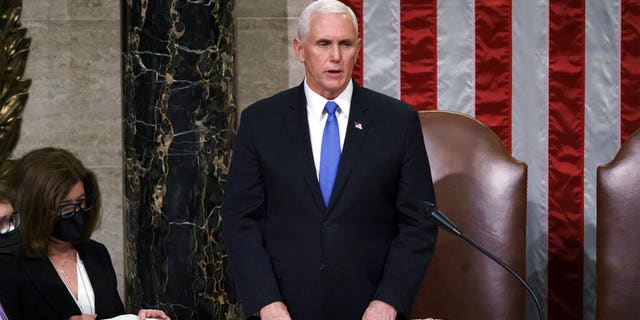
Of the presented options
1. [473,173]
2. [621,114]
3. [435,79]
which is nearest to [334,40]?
[473,173]

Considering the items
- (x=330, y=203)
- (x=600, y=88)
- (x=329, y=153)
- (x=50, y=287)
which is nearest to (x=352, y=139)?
(x=329, y=153)

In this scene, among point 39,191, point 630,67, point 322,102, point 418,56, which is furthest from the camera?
point 418,56

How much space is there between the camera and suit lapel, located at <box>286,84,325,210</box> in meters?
2.97

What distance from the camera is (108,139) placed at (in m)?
5.20

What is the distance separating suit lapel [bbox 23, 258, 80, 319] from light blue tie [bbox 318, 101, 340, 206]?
857 millimetres

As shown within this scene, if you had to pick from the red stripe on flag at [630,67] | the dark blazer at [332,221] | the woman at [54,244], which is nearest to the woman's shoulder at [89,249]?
the woman at [54,244]

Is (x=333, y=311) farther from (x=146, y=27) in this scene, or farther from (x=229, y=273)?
(x=146, y=27)

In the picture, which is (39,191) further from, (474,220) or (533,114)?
(533,114)

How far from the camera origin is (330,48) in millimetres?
2971

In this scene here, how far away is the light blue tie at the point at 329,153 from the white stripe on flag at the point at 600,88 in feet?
7.53

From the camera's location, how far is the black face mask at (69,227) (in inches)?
116

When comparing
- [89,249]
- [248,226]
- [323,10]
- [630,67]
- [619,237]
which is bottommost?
[619,237]

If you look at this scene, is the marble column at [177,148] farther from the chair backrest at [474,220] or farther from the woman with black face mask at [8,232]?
the woman with black face mask at [8,232]

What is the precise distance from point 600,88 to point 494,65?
0.55m
